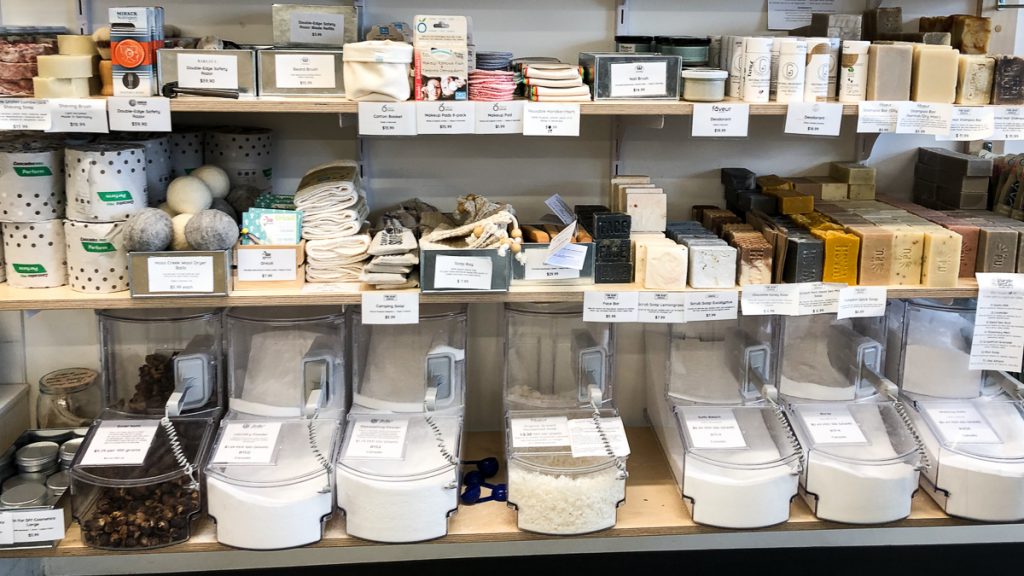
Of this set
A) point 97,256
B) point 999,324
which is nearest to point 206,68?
point 97,256

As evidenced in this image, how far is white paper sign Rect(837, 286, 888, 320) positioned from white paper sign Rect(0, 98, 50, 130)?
1.78 m

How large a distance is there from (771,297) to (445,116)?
85 cm

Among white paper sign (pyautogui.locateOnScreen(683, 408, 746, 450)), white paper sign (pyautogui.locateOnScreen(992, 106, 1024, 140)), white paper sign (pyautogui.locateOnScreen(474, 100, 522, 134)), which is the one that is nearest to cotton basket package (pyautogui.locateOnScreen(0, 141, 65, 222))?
white paper sign (pyautogui.locateOnScreen(474, 100, 522, 134))

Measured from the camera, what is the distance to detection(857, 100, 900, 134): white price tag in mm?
2107

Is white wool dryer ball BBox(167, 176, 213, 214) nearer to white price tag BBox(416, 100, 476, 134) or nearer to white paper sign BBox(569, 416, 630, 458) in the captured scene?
white price tag BBox(416, 100, 476, 134)

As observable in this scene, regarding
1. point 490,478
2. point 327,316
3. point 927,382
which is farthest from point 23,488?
point 927,382

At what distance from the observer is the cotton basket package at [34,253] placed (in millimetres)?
2096

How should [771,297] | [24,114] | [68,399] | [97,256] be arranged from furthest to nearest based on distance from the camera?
[68,399], [771,297], [97,256], [24,114]

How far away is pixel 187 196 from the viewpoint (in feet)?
6.94

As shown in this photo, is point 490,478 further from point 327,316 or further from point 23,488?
point 23,488

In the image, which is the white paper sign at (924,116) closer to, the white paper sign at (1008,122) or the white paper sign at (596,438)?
the white paper sign at (1008,122)

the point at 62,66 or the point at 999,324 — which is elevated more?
the point at 62,66

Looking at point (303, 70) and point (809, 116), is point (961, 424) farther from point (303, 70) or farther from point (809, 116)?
point (303, 70)

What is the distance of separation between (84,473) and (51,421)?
52 cm
